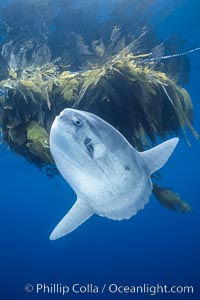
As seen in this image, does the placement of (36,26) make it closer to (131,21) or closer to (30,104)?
(131,21)

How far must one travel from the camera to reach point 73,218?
4.40 m

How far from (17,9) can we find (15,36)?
76 centimetres

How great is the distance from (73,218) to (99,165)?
1.17 metres

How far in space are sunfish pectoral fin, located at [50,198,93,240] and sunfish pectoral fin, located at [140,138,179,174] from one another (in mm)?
994

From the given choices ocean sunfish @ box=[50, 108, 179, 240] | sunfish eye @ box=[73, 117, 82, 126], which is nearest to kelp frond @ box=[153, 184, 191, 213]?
ocean sunfish @ box=[50, 108, 179, 240]

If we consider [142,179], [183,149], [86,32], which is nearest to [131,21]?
[86,32]

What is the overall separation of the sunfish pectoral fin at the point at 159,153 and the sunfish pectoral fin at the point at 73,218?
994 mm

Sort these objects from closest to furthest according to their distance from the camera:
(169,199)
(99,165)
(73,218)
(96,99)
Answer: (99,165), (73,218), (96,99), (169,199)

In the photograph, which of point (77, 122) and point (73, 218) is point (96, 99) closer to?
point (73, 218)

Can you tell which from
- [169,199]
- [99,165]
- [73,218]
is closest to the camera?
[99,165]

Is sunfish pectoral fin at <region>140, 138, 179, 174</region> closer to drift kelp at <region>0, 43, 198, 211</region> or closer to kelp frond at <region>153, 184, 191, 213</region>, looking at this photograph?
drift kelp at <region>0, 43, 198, 211</region>

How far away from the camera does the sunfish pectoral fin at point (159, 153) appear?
3.90 metres

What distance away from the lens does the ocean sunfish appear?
132 inches

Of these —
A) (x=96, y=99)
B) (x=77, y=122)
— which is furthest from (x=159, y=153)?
(x=96, y=99)
